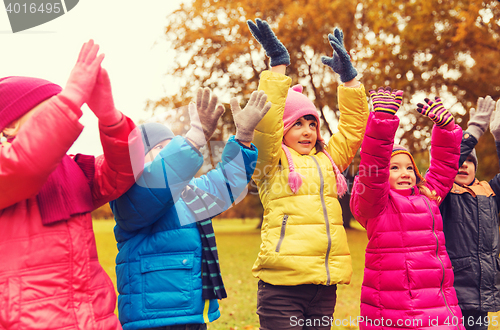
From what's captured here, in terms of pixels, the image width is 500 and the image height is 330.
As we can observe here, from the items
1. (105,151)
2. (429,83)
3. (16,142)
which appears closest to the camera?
(16,142)

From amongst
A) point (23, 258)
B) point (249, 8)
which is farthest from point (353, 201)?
point (249, 8)

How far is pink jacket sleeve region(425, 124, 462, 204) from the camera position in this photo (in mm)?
3242

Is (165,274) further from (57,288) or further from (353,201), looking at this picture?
(353,201)

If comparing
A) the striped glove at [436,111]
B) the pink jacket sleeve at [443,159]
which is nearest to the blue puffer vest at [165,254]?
the striped glove at [436,111]

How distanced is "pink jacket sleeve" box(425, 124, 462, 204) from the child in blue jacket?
1.57 meters

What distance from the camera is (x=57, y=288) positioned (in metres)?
1.66

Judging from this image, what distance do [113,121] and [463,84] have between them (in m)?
13.3

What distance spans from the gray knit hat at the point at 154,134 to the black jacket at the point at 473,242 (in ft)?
7.72

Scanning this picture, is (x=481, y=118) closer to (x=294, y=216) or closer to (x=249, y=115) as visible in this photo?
(x=294, y=216)

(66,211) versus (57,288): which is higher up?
(66,211)

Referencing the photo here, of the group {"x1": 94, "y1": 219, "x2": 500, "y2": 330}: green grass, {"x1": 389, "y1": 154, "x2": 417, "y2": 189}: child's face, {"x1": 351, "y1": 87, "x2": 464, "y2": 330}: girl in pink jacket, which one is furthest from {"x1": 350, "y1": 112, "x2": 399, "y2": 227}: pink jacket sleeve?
{"x1": 94, "y1": 219, "x2": 500, "y2": 330}: green grass

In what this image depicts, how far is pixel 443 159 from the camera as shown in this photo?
3287 mm

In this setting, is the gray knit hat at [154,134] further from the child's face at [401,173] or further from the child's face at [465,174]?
the child's face at [465,174]

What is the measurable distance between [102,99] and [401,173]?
224 cm
